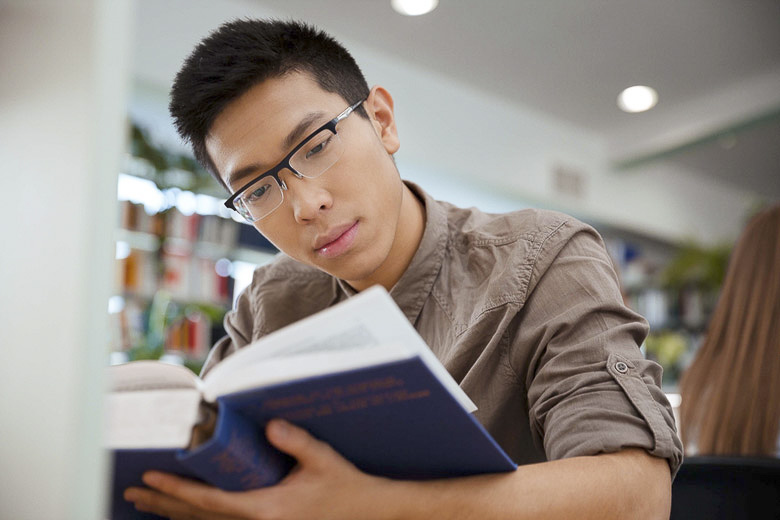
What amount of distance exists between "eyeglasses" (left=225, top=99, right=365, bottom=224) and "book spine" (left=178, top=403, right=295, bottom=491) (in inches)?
20.3

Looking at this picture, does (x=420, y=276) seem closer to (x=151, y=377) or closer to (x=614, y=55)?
(x=151, y=377)

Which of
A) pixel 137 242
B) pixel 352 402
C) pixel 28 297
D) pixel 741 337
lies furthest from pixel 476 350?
pixel 137 242

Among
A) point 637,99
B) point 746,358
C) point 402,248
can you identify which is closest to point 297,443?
point 402,248

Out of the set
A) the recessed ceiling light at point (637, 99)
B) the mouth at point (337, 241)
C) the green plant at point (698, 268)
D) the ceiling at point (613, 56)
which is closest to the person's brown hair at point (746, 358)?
the mouth at point (337, 241)

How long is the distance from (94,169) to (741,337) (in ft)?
5.31

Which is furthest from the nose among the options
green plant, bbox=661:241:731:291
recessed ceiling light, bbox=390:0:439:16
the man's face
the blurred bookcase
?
green plant, bbox=661:241:731:291

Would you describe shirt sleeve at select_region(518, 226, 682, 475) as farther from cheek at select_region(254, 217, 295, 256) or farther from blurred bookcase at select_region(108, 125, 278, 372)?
blurred bookcase at select_region(108, 125, 278, 372)

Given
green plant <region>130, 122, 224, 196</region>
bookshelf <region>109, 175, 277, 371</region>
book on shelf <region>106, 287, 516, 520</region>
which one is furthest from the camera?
bookshelf <region>109, 175, 277, 371</region>

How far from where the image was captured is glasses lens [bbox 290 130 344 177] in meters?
0.99

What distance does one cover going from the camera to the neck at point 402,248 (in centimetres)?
115

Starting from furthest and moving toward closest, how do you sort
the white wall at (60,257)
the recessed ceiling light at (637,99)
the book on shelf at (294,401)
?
the recessed ceiling light at (637,99), the book on shelf at (294,401), the white wall at (60,257)

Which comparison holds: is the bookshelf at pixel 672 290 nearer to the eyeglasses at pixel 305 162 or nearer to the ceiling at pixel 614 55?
the ceiling at pixel 614 55

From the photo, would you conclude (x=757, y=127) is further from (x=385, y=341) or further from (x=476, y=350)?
(x=385, y=341)

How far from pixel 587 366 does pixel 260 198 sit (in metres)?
0.55
